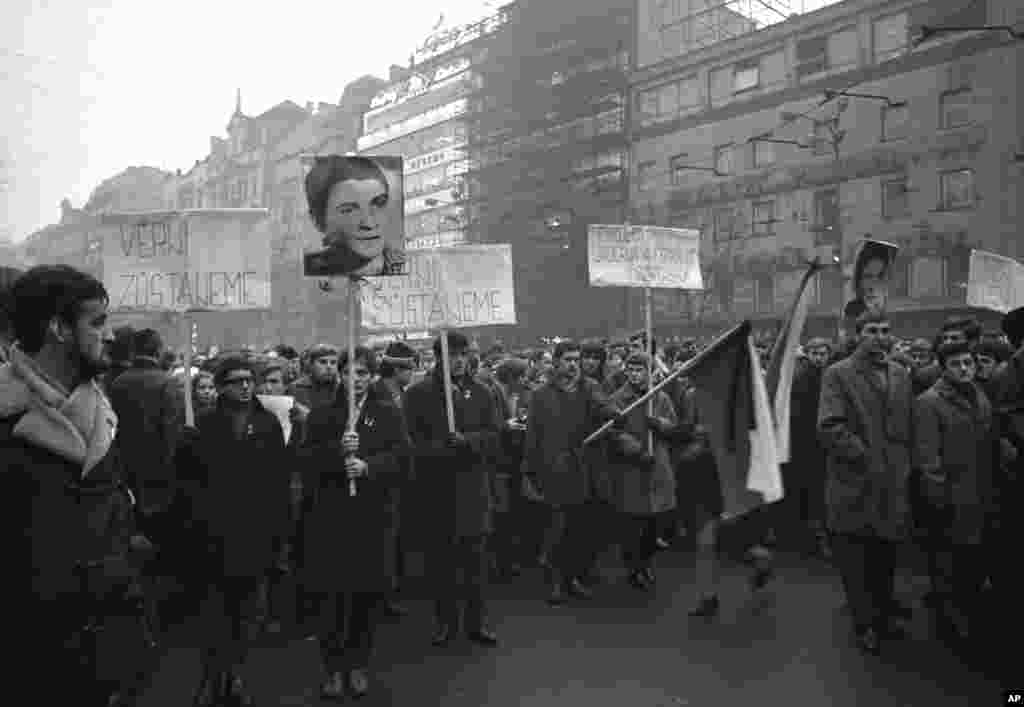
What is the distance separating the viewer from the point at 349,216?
19.4ft

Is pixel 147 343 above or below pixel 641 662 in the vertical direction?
above

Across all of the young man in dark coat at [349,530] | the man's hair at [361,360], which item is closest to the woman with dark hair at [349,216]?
the man's hair at [361,360]

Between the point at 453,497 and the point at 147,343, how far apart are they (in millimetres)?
2566

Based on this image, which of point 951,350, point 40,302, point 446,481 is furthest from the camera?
point 446,481

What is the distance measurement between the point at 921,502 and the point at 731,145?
35203mm

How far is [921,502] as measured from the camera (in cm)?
582

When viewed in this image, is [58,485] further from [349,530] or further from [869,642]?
[869,642]

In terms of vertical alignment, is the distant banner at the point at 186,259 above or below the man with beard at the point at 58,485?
above

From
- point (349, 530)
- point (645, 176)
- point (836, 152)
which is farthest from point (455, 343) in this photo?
point (645, 176)

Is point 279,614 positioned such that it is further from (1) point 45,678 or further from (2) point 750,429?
(1) point 45,678

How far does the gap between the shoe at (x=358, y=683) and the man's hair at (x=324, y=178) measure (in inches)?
114

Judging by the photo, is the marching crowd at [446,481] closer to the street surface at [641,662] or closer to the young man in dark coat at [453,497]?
the young man in dark coat at [453,497]

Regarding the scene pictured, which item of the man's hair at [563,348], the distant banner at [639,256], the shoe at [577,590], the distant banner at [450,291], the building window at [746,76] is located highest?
the building window at [746,76]

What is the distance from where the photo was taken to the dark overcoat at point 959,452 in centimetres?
557
